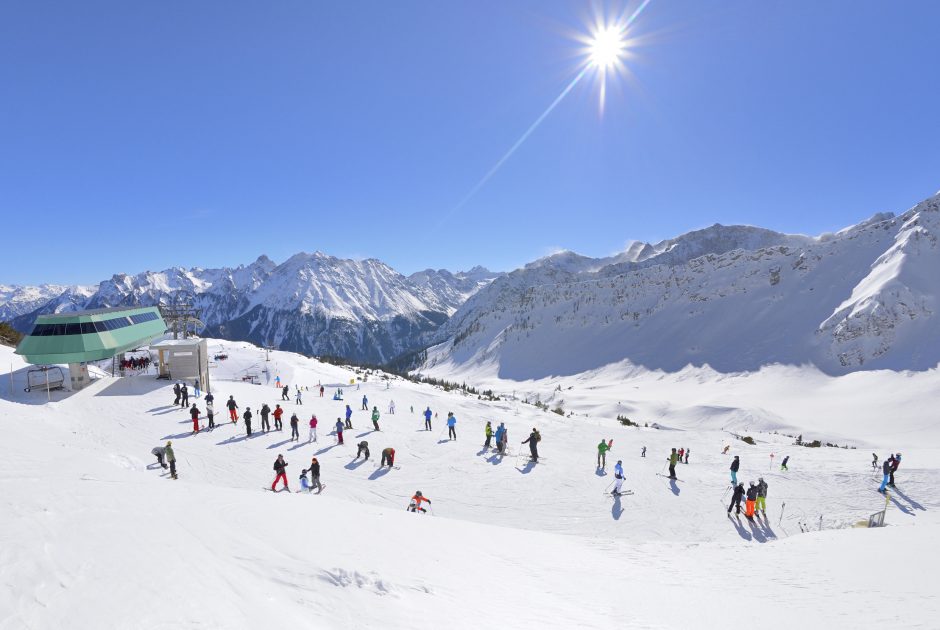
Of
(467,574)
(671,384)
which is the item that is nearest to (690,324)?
(671,384)

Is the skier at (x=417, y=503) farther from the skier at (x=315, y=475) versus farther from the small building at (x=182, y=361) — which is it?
the small building at (x=182, y=361)

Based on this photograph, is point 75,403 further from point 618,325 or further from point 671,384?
point 618,325

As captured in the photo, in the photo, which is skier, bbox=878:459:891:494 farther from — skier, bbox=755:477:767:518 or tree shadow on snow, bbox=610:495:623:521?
tree shadow on snow, bbox=610:495:623:521

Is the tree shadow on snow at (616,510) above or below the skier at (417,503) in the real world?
below

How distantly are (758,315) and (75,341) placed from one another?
108 meters

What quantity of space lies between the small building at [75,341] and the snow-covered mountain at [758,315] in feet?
276

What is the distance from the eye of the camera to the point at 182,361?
88.4ft

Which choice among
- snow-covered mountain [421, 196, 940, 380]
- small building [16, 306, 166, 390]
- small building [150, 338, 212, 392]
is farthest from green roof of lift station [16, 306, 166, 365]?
snow-covered mountain [421, 196, 940, 380]

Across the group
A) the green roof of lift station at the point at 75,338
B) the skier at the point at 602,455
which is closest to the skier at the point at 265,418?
the green roof of lift station at the point at 75,338

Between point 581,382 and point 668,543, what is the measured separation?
7782cm

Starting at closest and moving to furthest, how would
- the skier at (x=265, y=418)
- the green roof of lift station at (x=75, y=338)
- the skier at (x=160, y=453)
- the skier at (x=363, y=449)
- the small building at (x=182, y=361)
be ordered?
the skier at (x=160, y=453), the skier at (x=363, y=449), the skier at (x=265, y=418), the green roof of lift station at (x=75, y=338), the small building at (x=182, y=361)

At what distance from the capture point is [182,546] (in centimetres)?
684

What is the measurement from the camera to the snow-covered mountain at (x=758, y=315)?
71562 millimetres

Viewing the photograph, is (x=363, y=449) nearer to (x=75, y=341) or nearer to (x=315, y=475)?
(x=315, y=475)
